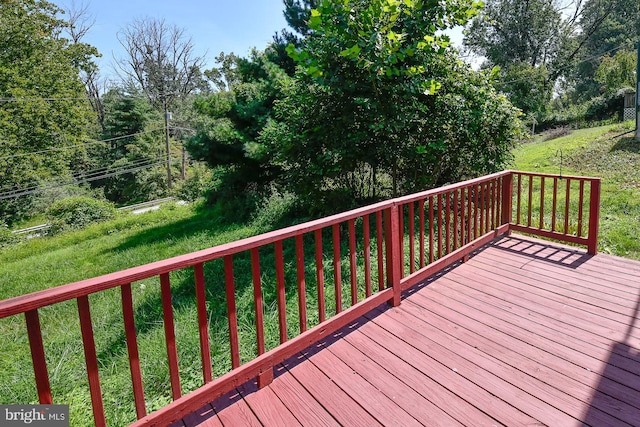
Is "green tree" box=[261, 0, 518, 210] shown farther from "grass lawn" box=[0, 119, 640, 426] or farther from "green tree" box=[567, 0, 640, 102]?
"green tree" box=[567, 0, 640, 102]

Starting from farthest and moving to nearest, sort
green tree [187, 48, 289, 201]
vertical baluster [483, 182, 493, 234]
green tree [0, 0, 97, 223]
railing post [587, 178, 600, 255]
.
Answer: green tree [0, 0, 97, 223] < green tree [187, 48, 289, 201] < vertical baluster [483, 182, 493, 234] < railing post [587, 178, 600, 255]

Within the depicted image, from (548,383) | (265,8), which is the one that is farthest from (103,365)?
(265,8)

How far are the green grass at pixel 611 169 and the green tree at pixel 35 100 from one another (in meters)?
20.2

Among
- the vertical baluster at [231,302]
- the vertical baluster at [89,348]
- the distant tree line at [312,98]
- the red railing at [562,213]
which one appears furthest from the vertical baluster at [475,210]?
the vertical baluster at [89,348]

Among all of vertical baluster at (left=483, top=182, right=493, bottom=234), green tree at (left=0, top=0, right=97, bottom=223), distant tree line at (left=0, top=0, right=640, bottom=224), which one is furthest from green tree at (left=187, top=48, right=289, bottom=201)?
green tree at (left=0, top=0, right=97, bottom=223)

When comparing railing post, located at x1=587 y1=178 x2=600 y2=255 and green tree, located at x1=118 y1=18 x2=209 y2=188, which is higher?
green tree, located at x1=118 y1=18 x2=209 y2=188

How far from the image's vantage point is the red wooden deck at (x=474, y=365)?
5.33 ft

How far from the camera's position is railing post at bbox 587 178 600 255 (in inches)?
129

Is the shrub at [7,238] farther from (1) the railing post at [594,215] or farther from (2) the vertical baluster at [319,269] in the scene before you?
(1) the railing post at [594,215]

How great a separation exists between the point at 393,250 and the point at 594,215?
223cm

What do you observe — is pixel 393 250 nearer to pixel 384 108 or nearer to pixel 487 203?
pixel 487 203

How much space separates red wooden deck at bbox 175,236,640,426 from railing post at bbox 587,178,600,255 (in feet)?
1.78

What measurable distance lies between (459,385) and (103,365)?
2.47m

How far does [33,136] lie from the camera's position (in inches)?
667
